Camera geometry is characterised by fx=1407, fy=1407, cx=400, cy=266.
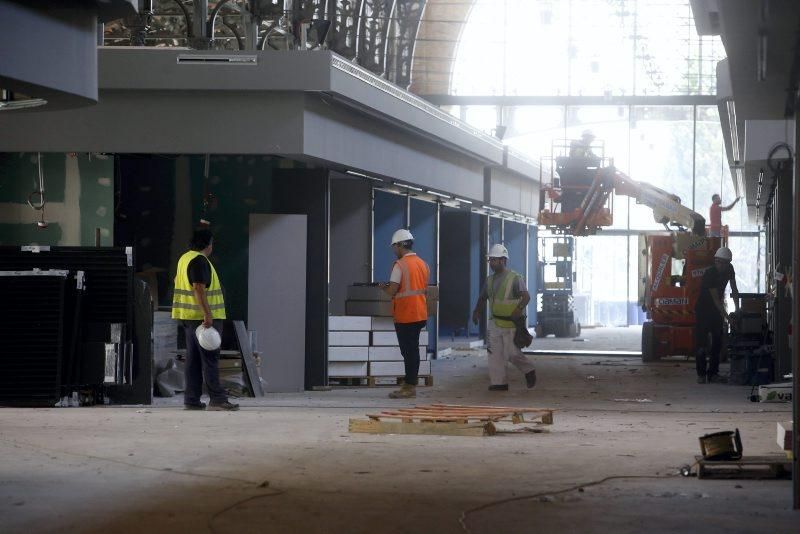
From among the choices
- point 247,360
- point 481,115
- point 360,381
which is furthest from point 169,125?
point 481,115

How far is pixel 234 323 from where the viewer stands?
1662 centimetres

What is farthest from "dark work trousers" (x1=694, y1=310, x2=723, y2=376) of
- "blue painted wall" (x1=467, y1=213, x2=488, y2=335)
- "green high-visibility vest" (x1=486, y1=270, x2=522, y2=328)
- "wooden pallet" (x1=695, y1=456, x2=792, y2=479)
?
→ "blue painted wall" (x1=467, y1=213, x2=488, y2=335)

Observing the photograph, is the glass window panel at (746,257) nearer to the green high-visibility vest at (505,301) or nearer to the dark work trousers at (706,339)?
the dark work trousers at (706,339)

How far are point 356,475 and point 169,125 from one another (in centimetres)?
824

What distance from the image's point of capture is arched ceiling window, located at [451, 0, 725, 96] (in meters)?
42.2

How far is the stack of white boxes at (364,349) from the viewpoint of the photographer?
1839cm

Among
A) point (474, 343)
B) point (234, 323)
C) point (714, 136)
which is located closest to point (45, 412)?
point (234, 323)

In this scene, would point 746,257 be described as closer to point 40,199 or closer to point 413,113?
point 413,113

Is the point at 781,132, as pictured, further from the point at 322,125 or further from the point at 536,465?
the point at 536,465

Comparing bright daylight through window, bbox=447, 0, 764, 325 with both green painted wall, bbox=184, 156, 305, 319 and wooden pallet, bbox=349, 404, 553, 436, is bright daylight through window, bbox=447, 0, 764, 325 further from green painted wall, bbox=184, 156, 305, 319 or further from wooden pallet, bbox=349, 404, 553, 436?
wooden pallet, bbox=349, 404, 553, 436

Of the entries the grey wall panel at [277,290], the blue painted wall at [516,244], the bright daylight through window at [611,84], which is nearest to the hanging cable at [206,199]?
the grey wall panel at [277,290]

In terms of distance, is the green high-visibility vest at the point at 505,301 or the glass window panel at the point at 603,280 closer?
the green high-visibility vest at the point at 505,301

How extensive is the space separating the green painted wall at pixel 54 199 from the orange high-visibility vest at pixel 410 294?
3827mm

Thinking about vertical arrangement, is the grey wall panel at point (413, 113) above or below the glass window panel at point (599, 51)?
below
